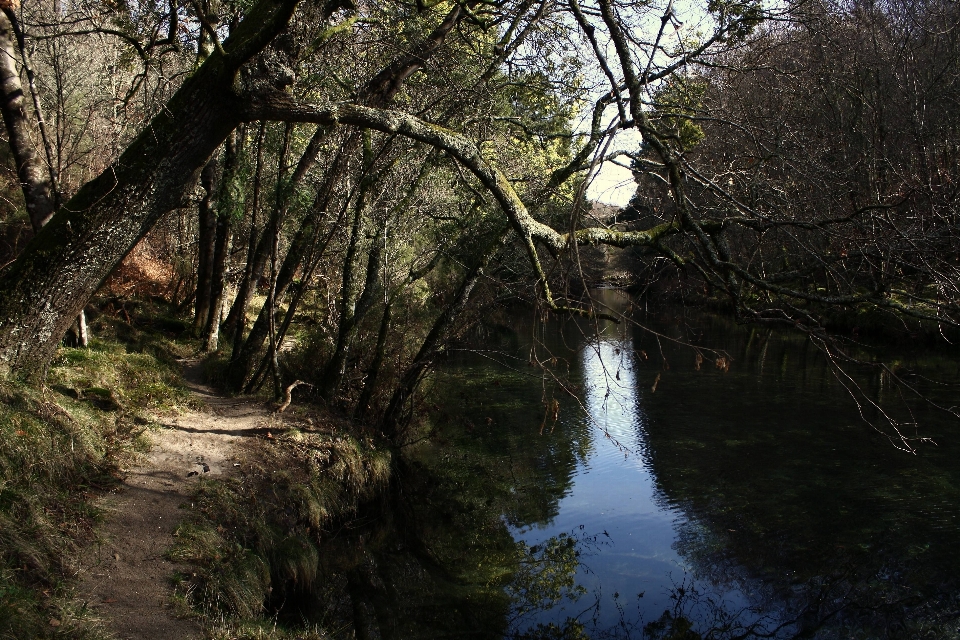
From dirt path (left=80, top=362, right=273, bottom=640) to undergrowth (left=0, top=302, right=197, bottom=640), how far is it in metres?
0.16

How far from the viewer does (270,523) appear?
271 inches

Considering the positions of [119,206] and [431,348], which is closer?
[119,206]

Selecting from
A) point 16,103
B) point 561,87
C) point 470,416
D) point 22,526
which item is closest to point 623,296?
point 470,416

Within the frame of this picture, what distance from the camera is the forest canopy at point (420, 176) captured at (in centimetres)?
508

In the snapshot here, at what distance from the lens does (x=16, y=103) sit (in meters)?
7.38

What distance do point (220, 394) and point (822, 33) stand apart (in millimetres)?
8719

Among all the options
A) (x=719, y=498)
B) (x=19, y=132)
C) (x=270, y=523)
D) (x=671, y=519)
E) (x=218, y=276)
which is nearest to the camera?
(x=270, y=523)

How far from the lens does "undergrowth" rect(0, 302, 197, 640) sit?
13.3 ft

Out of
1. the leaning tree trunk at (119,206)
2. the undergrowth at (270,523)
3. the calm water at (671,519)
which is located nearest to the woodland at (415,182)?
the leaning tree trunk at (119,206)

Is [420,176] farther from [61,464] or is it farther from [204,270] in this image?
[61,464]

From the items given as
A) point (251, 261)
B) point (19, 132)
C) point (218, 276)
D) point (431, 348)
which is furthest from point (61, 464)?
point (218, 276)

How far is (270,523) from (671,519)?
4.96 meters

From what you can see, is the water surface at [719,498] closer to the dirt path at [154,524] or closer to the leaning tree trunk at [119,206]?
the dirt path at [154,524]

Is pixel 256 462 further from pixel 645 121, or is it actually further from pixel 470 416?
pixel 470 416
